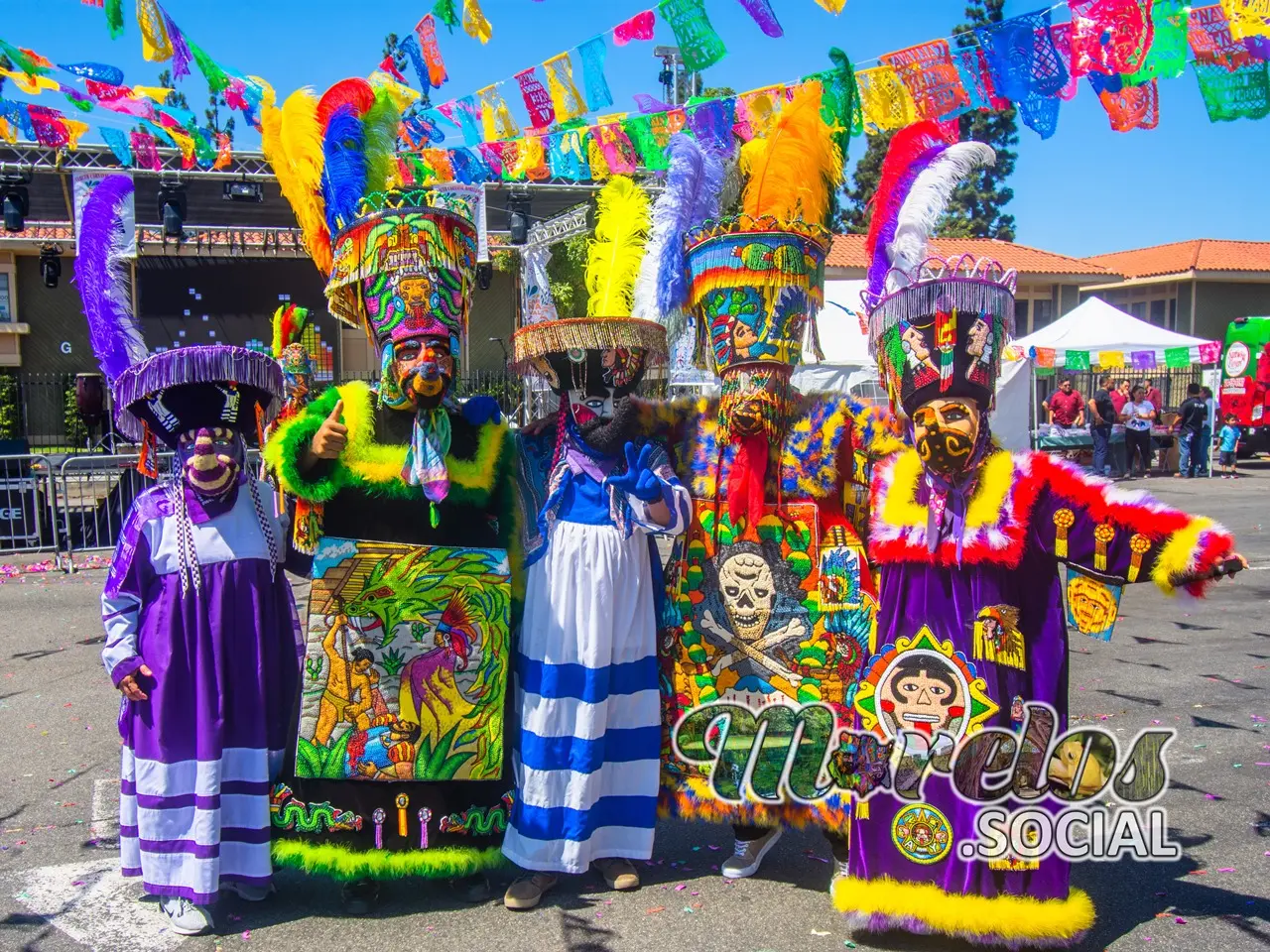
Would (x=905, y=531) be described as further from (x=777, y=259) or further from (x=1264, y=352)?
(x=1264, y=352)

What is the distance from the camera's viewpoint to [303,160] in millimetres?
3600

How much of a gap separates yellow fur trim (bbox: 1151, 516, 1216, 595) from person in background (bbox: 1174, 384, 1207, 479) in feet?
51.1

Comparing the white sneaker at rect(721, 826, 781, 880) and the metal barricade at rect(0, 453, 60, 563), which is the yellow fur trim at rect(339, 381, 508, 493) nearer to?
the white sneaker at rect(721, 826, 781, 880)

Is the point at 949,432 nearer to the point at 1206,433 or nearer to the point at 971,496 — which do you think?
the point at 971,496

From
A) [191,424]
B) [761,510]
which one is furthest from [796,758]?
[191,424]

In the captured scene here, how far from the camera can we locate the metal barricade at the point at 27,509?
10914 millimetres

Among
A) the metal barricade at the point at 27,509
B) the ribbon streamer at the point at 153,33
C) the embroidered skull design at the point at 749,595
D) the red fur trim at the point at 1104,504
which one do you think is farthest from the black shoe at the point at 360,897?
the metal barricade at the point at 27,509

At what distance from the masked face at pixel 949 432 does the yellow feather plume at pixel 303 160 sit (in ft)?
6.86

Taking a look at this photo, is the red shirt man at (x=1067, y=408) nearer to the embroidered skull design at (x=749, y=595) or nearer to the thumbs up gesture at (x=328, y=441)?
the embroidered skull design at (x=749, y=595)

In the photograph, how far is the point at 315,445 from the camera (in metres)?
3.21

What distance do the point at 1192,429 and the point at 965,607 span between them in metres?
16.1

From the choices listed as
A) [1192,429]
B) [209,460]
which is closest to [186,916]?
[209,460]

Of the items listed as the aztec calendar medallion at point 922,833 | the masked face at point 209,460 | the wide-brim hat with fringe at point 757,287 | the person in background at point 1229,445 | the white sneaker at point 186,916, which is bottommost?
the white sneaker at point 186,916

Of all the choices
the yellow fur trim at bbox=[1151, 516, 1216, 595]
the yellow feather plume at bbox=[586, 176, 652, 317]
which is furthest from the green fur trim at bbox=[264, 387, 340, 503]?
the yellow fur trim at bbox=[1151, 516, 1216, 595]
